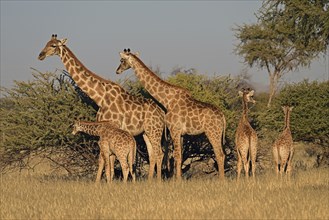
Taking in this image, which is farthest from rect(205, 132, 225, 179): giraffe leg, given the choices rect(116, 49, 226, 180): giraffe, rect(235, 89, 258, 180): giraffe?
rect(235, 89, 258, 180): giraffe

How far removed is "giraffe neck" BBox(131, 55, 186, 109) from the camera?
13.7m

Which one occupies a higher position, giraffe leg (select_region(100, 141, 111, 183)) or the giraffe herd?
the giraffe herd

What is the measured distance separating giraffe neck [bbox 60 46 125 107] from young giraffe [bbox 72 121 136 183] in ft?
2.44

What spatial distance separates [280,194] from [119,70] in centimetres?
501

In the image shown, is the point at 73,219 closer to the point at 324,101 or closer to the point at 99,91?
the point at 99,91

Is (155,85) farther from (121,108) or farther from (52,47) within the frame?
(52,47)

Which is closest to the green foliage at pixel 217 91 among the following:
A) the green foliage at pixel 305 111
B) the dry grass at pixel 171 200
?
the green foliage at pixel 305 111

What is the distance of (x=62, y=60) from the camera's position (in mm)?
13859

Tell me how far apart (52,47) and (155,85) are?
7.24 feet

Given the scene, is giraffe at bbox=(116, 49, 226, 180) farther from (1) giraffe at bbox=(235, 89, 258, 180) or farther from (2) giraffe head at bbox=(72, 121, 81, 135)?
(2) giraffe head at bbox=(72, 121, 81, 135)

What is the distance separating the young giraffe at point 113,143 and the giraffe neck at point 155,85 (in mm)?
1233

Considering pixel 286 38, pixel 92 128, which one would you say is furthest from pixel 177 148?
pixel 286 38

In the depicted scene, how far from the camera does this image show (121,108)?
13484 mm

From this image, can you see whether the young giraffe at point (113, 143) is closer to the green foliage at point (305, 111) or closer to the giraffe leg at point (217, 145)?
the giraffe leg at point (217, 145)
